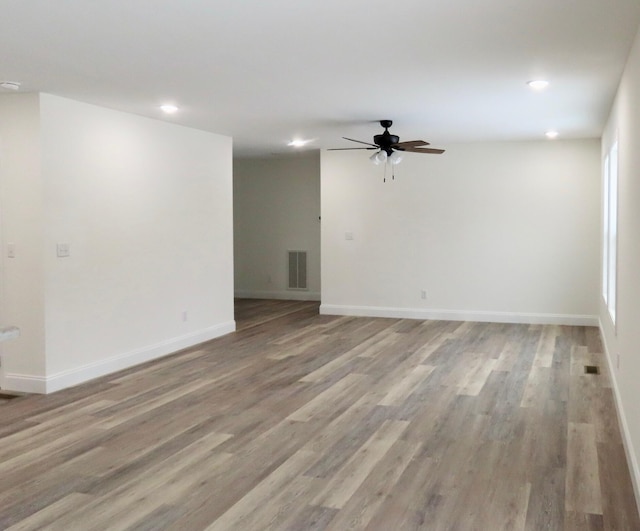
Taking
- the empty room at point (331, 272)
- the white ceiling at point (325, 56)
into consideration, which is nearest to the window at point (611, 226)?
the empty room at point (331, 272)

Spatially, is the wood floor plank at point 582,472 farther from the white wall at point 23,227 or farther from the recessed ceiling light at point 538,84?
the white wall at point 23,227

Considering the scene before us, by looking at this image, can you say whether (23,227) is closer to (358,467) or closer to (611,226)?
(358,467)

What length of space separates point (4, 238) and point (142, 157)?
159cm

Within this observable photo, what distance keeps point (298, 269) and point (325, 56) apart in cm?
732

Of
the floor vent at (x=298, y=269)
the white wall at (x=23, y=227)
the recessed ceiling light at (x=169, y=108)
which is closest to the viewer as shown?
the white wall at (x=23, y=227)

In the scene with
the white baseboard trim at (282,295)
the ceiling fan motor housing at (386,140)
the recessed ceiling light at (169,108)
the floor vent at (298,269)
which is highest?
the recessed ceiling light at (169,108)

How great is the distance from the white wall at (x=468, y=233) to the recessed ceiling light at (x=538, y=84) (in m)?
3.65

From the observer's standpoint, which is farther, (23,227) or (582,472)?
(23,227)

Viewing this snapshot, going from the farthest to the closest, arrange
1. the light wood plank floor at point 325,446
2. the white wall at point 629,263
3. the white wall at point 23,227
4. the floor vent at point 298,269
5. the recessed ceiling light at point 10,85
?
the floor vent at point 298,269, the white wall at point 23,227, the recessed ceiling light at point 10,85, the white wall at point 629,263, the light wood plank floor at point 325,446

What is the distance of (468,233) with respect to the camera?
28.9 feet

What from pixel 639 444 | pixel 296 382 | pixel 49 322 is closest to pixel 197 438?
pixel 296 382

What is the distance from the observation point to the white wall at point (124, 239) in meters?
5.30

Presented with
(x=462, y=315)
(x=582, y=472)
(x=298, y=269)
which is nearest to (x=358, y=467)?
(x=582, y=472)

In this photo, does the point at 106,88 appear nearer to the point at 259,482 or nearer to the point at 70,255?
the point at 70,255
